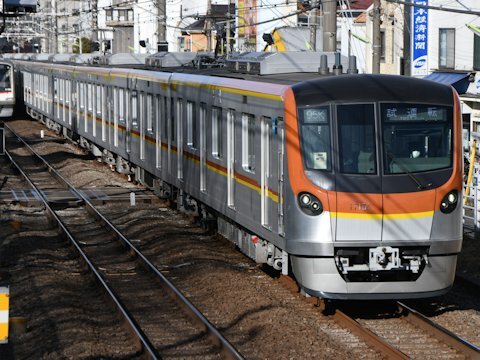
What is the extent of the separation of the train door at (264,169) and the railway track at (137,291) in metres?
1.26

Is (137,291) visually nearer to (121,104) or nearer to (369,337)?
(369,337)

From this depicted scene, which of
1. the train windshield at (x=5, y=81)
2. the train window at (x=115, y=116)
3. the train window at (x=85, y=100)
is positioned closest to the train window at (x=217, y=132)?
the train window at (x=115, y=116)

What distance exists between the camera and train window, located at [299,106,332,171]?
1000cm

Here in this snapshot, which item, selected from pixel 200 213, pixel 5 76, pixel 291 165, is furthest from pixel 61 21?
pixel 291 165

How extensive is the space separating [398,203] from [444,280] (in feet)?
3.02

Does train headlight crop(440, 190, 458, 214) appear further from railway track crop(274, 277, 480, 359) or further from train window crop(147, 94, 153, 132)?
train window crop(147, 94, 153, 132)

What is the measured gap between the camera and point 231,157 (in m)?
12.9

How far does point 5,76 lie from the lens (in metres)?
40.3

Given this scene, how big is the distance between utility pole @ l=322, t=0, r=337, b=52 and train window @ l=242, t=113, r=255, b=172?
4.28 m

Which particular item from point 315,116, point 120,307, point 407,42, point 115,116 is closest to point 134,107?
point 115,116

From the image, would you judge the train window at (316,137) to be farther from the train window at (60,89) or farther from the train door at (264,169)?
the train window at (60,89)

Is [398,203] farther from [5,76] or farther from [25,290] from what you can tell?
[5,76]

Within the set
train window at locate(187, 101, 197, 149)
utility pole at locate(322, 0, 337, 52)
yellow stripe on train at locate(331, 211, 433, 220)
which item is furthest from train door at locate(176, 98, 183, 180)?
yellow stripe on train at locate(331, 211, 433, 220)

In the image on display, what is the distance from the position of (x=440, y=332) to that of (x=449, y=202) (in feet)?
4.16
